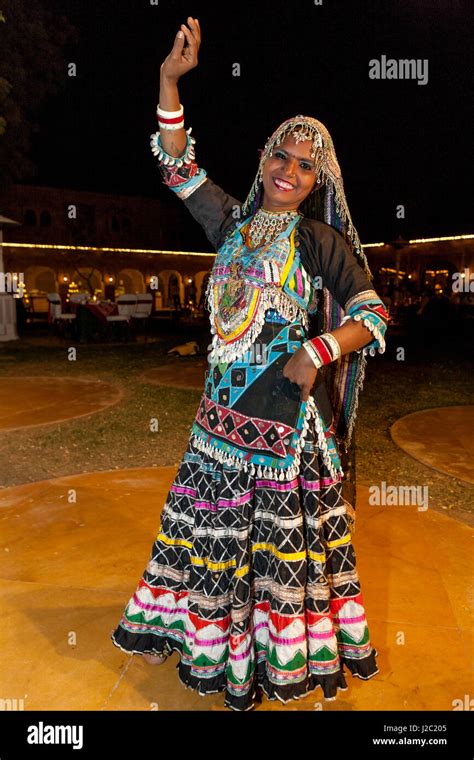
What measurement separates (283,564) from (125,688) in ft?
2.75

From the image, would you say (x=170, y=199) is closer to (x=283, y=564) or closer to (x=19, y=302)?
(x=19, y=302)

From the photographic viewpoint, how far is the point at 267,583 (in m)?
2.21

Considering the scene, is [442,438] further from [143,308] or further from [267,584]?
[143,308]

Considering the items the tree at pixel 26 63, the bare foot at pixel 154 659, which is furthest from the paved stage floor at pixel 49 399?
the tree at pixel 26 63

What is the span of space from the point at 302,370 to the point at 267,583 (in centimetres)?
82

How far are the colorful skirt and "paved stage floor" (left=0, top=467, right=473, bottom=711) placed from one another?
0.54 feet

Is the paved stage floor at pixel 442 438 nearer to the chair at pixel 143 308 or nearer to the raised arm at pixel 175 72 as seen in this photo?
the raised arm at pixel 175 72

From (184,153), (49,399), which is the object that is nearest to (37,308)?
(49,399)

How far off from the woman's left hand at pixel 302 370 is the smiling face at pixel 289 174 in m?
0.59

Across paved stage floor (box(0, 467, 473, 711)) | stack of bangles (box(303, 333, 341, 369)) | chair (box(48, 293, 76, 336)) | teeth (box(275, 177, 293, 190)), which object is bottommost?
paved stage floor (box(0, 467, 473, 711))

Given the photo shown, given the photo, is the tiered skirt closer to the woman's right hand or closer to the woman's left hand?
the woman's left hand

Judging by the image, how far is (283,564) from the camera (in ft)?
6.91

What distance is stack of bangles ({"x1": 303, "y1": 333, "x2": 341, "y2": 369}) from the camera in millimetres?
1946

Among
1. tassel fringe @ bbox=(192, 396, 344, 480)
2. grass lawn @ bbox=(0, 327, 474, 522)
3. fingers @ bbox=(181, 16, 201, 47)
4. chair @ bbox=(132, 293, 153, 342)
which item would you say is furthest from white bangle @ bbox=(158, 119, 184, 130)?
chair @ bbox=(132, 293, 153, 342)
